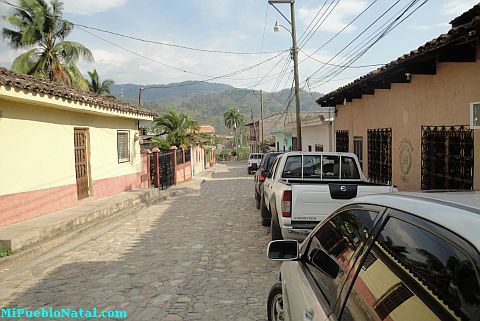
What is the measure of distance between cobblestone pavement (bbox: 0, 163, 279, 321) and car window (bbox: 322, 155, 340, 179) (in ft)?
6.00

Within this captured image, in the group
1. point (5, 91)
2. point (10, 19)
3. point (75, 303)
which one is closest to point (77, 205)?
point (5, 91)

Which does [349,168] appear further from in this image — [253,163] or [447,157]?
[253,163]

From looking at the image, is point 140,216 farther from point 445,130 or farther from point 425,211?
point 425,211

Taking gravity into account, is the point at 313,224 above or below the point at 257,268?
above

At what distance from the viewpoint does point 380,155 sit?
9.67m

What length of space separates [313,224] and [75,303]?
325cm

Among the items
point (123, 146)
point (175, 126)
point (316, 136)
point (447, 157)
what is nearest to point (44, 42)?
point (175, 126)

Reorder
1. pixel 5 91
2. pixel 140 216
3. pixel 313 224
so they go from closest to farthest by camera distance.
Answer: pixel 313 224
pixel 5 91
pixel 140 216

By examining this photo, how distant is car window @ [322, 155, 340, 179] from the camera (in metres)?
7.52

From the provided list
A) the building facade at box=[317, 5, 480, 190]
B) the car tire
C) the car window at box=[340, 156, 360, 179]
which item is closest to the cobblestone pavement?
the car tire

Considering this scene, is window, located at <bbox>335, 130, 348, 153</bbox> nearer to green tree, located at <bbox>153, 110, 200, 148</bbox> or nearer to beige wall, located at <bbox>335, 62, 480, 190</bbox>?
beige wall, located at <bbox>335, 62, 480, 190</bbox>

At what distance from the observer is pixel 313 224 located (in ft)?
18.2

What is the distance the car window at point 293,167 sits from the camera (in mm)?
7590

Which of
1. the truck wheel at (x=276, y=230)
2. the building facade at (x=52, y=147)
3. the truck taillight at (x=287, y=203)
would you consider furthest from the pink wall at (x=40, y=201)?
the truck taillight at (x=287, y=203)
